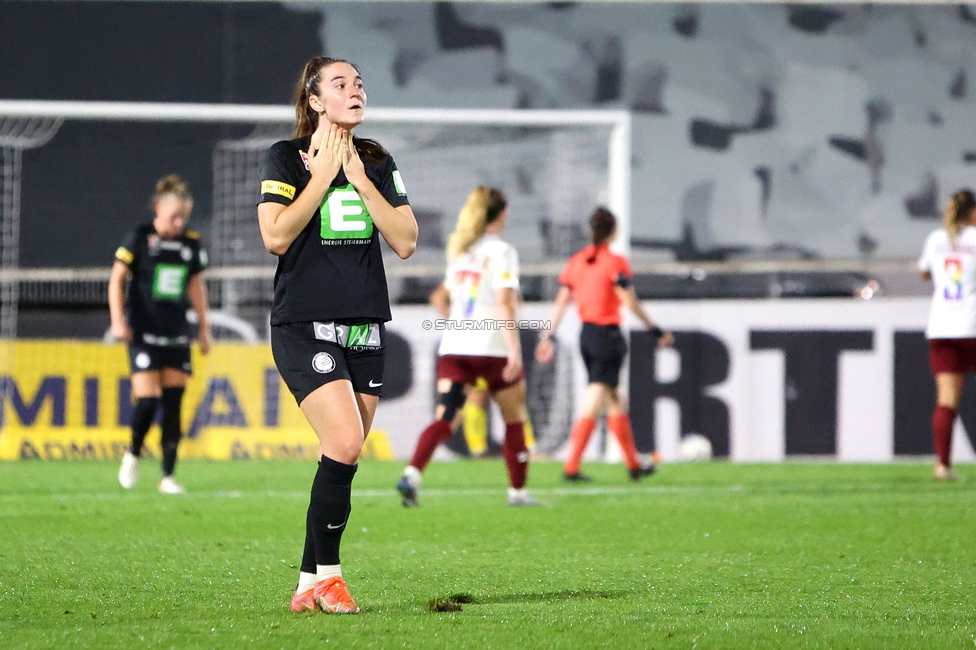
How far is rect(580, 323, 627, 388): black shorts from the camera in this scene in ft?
31.3

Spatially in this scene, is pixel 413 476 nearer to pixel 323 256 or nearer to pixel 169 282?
pixel 169 282

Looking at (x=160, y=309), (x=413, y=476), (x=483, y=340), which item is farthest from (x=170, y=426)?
(x=483, y=340)

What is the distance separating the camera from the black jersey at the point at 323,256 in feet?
13.3

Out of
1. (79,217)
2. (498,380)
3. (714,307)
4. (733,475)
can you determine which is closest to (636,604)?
(498,380)

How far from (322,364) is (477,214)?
388 cm

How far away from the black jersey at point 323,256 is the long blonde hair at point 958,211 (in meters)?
6.53

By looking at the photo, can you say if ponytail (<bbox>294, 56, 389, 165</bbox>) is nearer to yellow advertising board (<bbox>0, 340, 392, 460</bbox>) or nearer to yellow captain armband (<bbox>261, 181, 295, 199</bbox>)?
yellow captain armband (<bbox>261, 181, 295, 199</bbox>)

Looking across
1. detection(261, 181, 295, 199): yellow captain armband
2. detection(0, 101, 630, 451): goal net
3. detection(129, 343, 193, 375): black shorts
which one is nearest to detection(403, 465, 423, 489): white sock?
detection(129, 343, 193, 375): black shorts

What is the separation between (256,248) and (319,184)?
926 centimetres

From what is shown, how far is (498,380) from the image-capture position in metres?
7.70

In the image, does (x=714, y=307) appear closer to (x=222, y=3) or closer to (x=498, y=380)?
(x=498, y=380)

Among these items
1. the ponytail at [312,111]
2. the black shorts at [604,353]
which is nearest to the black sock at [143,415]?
the black shorts at [604,353]

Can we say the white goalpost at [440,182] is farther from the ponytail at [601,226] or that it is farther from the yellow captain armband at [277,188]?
the yellow captain armband at [277,188]

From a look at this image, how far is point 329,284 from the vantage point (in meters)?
4.08
